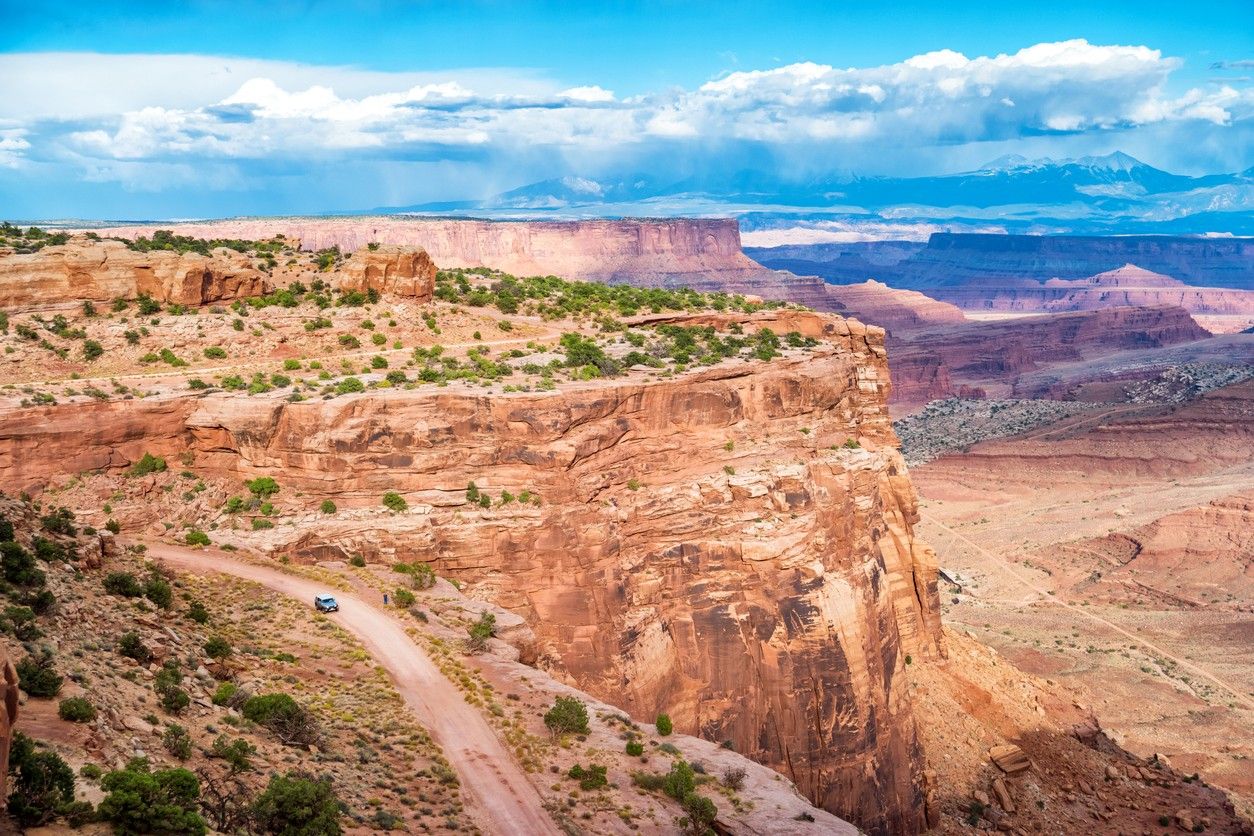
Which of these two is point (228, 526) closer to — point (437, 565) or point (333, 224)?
point (437, 565)

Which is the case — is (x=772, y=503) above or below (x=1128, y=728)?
above

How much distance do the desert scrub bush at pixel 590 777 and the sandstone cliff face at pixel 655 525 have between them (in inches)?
348

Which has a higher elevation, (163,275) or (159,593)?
(163,275)

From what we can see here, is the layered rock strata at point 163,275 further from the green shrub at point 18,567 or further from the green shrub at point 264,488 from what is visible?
the green shrub at point 18,567

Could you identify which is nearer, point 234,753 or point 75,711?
point 75,711

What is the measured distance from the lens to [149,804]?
16.3m

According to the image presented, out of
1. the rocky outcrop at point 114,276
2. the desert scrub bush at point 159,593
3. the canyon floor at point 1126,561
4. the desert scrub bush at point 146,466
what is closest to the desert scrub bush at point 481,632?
the desert scrub bush at point 159,593

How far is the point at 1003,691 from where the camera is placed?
48094mm

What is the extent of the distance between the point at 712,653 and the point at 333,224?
15155 centimetres

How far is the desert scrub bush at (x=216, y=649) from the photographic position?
25042 mm

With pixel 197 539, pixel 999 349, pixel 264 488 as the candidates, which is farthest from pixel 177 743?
pixel 999 349

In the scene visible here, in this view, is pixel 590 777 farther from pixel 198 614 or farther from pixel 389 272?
pixel 389 272

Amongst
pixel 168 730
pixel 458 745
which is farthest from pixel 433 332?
pixel 168 730

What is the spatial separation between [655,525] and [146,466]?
1488 cm
